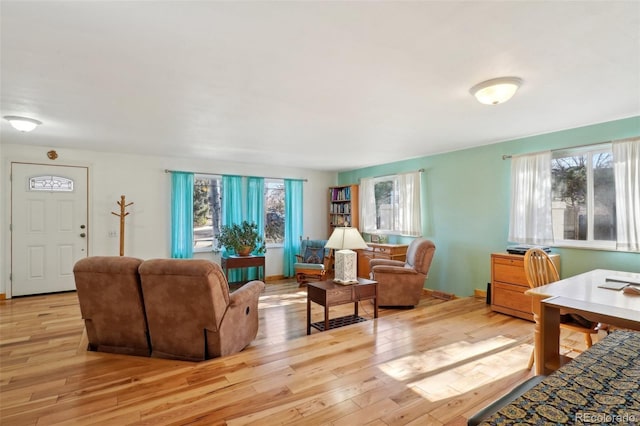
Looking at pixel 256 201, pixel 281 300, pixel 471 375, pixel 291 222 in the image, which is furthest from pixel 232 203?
pixel 471 375

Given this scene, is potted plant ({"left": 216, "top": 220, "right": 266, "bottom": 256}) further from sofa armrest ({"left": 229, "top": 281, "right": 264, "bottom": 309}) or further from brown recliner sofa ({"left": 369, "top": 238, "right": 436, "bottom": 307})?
sofa armrest ({"left": 229, "top": 281, "right": 264, "bottom": 309})

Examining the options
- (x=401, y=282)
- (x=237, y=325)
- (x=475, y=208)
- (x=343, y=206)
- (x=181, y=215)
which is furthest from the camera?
(x=343, y=206)

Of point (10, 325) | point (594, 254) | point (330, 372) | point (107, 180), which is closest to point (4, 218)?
point (107, 180)

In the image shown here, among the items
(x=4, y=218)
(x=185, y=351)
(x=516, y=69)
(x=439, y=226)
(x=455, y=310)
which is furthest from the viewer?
(x=439, y=226)

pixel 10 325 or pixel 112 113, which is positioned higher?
pixel 112 113

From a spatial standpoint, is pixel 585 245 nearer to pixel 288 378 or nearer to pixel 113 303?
pixel 288 378

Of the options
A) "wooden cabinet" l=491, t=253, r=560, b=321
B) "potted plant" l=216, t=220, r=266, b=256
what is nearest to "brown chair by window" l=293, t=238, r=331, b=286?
"potted plant" l=216, t=220, r=266, b=256

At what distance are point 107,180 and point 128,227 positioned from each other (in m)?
0.85

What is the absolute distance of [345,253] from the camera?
3785 mm

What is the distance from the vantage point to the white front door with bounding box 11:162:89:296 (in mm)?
4914

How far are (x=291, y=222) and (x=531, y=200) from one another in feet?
14.5

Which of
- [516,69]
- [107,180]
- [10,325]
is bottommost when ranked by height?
[10,325]

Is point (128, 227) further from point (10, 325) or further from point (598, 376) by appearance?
point (598, 376)

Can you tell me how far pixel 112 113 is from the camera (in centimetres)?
338
